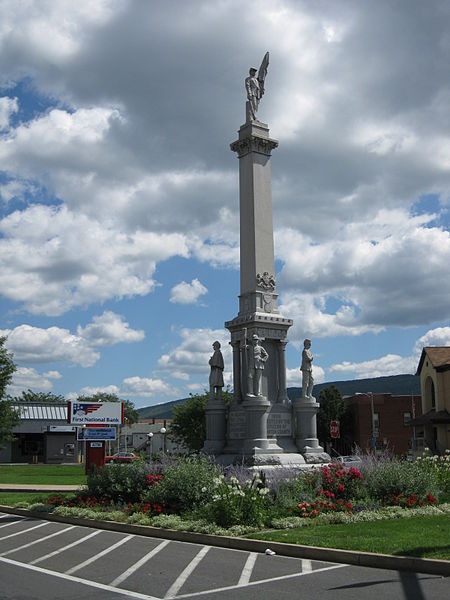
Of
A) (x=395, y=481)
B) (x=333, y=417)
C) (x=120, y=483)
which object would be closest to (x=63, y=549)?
(x=120, y=483)

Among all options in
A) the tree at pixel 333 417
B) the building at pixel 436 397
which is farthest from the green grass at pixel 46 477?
→ the tree at pixel 333 417

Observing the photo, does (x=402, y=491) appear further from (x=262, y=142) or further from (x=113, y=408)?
(x=113, y=408)

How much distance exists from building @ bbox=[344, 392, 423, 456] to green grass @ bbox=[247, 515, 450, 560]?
58.3 m

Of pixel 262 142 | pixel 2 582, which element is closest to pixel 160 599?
pixel 2 582

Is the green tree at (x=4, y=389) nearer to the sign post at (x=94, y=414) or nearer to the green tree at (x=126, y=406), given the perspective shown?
the sign post at (x=94, y=414)

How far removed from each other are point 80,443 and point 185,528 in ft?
205

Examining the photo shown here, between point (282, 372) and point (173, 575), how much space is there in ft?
41.8

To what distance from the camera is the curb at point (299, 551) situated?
9773 millimetres

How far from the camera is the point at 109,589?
29.7ft

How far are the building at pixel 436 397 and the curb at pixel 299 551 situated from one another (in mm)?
34331

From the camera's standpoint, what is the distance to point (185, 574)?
995cm

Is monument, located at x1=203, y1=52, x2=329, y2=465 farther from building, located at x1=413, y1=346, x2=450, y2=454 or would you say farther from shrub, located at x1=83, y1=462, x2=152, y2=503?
building, located at x1=413, y1=346, x2=450, y2=454

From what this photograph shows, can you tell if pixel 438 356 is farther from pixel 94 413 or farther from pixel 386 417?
pixel 94 413

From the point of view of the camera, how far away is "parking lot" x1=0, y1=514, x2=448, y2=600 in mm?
8719
